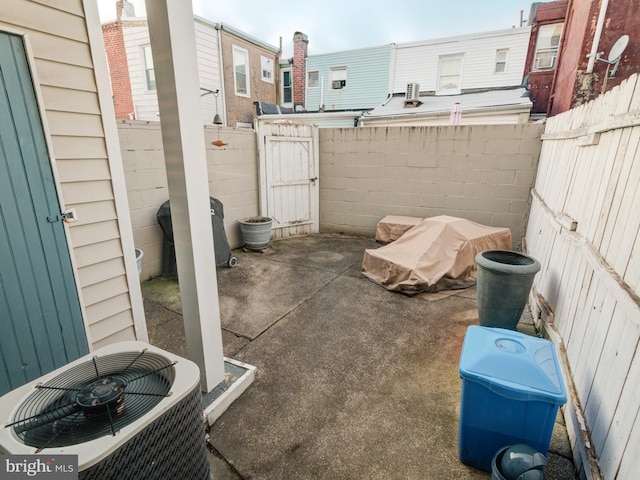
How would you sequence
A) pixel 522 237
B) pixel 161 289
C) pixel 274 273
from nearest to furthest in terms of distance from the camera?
pixel 161 289 → pixel 274 273 → pixel 522 237

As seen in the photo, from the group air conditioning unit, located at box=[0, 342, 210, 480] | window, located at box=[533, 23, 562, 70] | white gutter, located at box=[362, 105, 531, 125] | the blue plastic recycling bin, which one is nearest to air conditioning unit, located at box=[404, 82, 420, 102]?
white gutter, located at box=[362, 105, 531, 125]

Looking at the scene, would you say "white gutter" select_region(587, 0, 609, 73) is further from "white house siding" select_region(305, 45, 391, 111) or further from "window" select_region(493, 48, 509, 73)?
"white house siding" select_region(305, 45, 391, 111)

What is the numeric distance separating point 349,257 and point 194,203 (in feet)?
11.6

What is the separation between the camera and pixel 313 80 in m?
12.0

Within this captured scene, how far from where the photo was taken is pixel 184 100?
1.58m

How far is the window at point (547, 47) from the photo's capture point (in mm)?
9078

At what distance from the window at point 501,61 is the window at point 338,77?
4.83 m

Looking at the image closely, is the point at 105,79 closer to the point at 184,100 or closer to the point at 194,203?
the point at 184,100

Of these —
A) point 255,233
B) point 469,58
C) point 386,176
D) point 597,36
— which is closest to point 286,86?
point 469,58

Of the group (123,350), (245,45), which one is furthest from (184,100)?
(245,45)

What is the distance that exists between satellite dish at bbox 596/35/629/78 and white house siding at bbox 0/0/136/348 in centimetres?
605

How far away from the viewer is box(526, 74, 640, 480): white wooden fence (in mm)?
1312

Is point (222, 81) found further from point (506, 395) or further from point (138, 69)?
point (506, 395)

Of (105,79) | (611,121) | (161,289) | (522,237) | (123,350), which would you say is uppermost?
(105,79)
